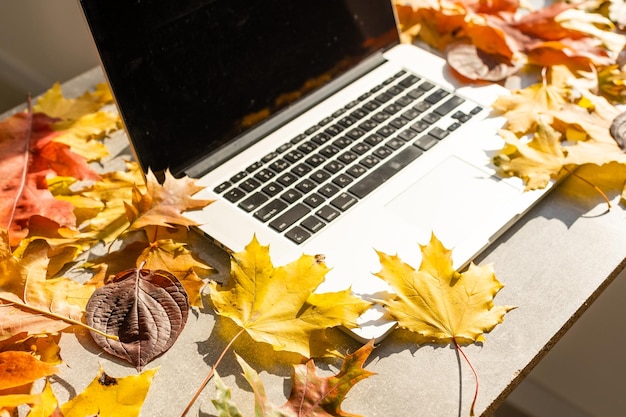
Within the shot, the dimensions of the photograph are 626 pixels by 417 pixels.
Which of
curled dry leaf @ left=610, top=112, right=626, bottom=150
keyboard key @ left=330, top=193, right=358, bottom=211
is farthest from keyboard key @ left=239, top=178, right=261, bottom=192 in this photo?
curled dry leaf @ left=610, top=112, right=626, bottom=150

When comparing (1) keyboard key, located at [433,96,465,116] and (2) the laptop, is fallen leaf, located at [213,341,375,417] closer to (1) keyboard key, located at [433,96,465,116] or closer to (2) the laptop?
(2) the laptop

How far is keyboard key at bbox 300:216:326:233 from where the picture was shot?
0.78 meters

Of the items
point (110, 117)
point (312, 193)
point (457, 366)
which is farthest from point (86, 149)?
point (457, 366)

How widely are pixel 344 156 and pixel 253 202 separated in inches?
5.8

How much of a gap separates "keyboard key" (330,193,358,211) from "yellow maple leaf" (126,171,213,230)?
6.1 inches

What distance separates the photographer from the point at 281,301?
699 millimetres

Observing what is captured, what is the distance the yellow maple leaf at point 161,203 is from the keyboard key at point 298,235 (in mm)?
111

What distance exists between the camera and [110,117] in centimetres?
102

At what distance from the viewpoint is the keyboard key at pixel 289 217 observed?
784 millimetres

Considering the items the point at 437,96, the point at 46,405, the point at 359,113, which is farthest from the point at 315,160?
the point at 46,405

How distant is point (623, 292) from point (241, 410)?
3.08 ft

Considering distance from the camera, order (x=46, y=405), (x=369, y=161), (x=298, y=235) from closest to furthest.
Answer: (x=46, y=405), (x=298, y=235), (x=369, y=161)

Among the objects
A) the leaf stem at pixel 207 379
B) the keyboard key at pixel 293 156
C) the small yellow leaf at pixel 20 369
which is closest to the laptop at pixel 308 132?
the keyboard key at pixel 293 156

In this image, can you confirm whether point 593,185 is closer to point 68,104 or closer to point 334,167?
point 334,167
